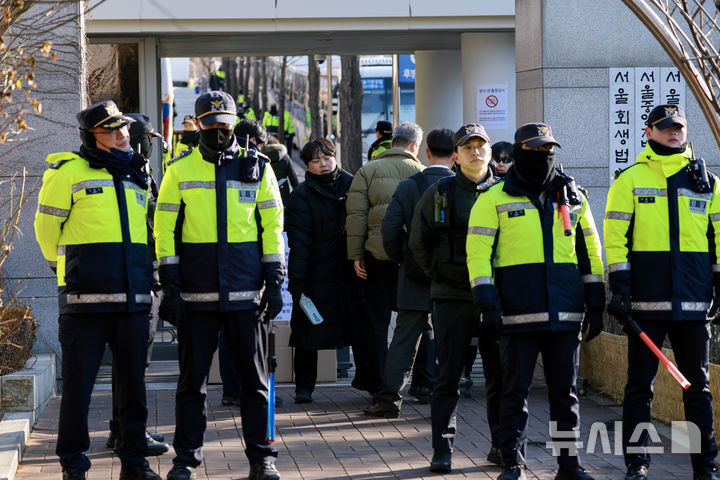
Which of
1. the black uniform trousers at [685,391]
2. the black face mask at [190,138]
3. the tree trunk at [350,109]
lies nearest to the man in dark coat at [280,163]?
the black face mask at [190,138]

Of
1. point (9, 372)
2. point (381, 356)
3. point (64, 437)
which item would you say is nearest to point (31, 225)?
point (9, 372)

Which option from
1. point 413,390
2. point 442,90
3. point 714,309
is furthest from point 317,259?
point 442,90

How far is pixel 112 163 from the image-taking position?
21.0 ft

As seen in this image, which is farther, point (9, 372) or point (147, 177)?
point (9, 372)

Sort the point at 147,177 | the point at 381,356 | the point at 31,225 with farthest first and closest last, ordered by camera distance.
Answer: the point at 31,225
the point at 381,356
the point at 147,177

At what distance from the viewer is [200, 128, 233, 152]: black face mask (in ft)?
21.0

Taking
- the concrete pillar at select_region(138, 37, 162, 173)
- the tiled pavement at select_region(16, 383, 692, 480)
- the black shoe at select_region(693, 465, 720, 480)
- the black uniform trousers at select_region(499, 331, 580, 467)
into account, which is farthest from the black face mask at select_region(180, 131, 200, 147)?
the black shoe at select_region(693, 465, 720, 480)

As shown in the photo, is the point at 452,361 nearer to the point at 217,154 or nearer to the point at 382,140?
the point at 217,154

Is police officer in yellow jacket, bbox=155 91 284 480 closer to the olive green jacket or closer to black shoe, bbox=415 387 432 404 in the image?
the olive green jacket

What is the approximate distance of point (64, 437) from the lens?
20.6 feet

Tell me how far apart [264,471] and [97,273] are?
142 centimetres

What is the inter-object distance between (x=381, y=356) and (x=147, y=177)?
3022 millimetres

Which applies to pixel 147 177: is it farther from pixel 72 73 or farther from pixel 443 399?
pixel 72 73

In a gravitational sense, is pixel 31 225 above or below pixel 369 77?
below
